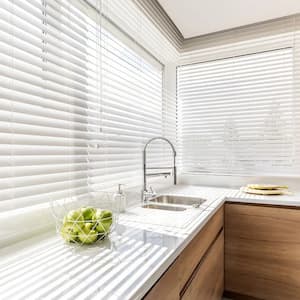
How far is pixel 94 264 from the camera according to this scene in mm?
787

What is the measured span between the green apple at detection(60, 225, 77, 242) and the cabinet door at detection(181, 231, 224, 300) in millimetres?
527

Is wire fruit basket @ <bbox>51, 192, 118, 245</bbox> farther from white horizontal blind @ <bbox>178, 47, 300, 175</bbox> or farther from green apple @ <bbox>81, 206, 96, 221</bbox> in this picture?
white horizontal blind @ <bbox>178, 47, 300, 175</bbox>

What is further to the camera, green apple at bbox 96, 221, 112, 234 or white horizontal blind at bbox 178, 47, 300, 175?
white horizontal blind at bbox 178, 47, 300, 175

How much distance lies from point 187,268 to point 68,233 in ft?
1.79

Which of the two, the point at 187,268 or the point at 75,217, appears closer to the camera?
the point at 75,217

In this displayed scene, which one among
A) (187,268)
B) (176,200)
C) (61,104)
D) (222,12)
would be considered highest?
(222,12)

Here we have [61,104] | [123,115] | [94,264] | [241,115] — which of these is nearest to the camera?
[94,264]

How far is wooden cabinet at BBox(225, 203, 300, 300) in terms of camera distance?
1775 mm

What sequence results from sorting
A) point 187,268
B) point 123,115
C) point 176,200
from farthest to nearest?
point 176,200
point 123,115
point 187,268

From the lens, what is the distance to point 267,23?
2.33 meters

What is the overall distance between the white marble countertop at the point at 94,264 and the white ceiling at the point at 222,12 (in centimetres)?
177

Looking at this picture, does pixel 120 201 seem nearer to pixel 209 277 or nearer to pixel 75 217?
pixel 75 217

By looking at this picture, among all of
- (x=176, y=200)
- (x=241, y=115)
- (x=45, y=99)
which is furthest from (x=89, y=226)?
(x=241, y=115)

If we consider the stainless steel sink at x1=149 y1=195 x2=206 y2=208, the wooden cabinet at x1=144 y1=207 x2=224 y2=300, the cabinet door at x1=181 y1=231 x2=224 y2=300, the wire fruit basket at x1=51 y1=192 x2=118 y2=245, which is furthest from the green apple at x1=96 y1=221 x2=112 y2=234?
the stainless steel sink at x1=149 y1=195 x2=206 y2=208
